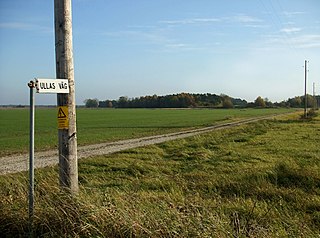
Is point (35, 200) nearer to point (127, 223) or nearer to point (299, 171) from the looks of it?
point (127, 223)

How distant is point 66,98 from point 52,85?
341 millimetres

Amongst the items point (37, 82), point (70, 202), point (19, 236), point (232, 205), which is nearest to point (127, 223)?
point (70, 202)

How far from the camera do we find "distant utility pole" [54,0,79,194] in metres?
4.53

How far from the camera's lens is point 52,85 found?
4312 mm

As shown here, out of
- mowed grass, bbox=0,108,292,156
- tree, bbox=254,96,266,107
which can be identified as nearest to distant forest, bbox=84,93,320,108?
tree, bbox=254,96,266,107

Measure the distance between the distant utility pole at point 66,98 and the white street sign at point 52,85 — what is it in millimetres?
147

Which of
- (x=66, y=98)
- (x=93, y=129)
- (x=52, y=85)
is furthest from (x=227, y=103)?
(x=52, y=85)

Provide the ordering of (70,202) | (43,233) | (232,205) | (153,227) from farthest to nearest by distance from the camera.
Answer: (232,205) → (70,202) → (43,233) → (153,227)

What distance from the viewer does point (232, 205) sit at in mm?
5969

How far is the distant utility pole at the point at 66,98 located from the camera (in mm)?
4527

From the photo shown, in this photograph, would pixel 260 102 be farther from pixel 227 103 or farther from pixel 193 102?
pixel 193 102

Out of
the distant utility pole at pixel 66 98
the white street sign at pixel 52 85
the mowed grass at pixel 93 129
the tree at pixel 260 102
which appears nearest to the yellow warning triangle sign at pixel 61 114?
the distant utility pole at pixel 66 98

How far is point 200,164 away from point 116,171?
307 cm

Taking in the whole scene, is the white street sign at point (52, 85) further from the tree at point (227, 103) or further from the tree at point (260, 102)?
the tree at point (260, 102)
